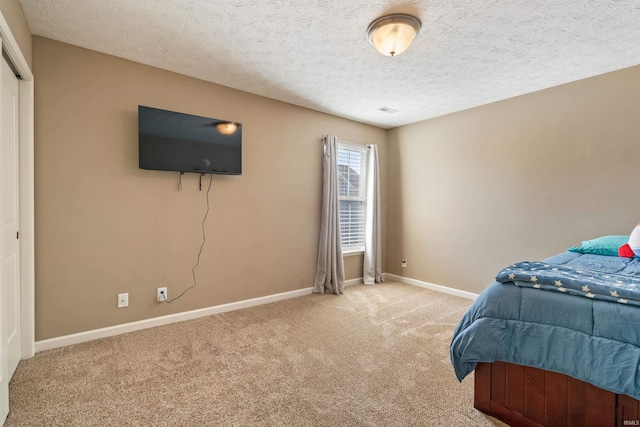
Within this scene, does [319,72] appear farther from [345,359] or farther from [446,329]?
[446,329]

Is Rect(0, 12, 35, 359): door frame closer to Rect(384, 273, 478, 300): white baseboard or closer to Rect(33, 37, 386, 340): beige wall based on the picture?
Rect(33, 37, 386, 340): beige wall

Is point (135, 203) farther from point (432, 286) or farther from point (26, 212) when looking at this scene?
point (432, 286)

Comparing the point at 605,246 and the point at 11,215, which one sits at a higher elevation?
the point at 11,215

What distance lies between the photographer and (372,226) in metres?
4.52

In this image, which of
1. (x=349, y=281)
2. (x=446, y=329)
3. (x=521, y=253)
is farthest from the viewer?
(x=349, y=281)

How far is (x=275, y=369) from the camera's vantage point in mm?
2133

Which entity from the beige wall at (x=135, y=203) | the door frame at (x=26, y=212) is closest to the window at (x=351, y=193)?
the beige wall at (x=135, y=203)

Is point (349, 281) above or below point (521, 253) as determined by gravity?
below

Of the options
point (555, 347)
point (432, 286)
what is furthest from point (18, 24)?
point (432, 286)

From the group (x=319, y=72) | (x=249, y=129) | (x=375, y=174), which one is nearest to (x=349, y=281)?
(x=375, y=174)

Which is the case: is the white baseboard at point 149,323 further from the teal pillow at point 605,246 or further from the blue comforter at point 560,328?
the teal pillow at point 605,246

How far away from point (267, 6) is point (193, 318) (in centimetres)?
279

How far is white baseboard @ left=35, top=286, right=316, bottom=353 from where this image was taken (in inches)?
95.2

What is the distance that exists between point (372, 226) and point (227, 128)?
246cm
